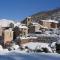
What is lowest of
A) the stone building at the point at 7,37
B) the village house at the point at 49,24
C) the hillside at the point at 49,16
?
the stone building at the point at 7,37

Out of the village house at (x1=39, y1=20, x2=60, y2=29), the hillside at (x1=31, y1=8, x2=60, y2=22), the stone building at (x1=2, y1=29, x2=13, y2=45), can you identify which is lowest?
the stone building at (x1=2, y1=29, x2=13, y2=45)

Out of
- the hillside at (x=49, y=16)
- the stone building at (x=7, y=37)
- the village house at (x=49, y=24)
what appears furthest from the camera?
the hillside at (x=49, y=16)

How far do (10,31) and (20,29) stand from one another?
1150 millimetres

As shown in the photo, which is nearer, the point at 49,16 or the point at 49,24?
the point at 49,24

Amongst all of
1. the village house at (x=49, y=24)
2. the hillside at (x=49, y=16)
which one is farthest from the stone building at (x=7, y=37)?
the hillside at (x=49, y=16)

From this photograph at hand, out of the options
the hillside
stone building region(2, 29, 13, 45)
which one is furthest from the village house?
stone building region(2, 29, 13, 45)

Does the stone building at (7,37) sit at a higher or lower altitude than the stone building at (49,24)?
lower

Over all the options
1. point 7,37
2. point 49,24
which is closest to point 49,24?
point 49,24

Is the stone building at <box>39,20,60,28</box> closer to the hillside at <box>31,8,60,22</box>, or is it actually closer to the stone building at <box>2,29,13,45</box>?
the hillside at <box>31,8,60,22</box>

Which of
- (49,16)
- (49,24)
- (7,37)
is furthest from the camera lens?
(49,16)

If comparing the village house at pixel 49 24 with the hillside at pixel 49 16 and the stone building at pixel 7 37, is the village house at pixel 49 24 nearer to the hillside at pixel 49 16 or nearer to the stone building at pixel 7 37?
the hillside at pixel 49 16

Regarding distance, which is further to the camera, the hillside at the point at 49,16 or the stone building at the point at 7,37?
the hillside at the point at 49,16

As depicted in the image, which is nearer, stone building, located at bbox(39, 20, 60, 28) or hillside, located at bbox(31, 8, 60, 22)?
stone building, located at bbox(39, 20, 60, 28)

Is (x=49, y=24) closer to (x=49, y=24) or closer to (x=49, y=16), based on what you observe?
(x=49, y=24)
